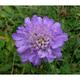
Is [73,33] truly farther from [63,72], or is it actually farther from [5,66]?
[5,66]

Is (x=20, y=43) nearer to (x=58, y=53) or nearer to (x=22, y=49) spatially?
(x=22, y=49)

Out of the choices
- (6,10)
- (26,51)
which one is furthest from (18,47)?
(6,10)

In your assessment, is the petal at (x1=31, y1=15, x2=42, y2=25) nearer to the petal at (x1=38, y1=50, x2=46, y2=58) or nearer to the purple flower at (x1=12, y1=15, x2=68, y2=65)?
the purple flower at (x1=12, y1=15, x2=68, y2=65)

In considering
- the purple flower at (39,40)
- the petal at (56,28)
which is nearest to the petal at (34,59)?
the purple flower at (39,40)

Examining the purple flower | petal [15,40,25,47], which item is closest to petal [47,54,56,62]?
the purple flower

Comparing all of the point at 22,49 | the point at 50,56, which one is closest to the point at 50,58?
the point at 50,56
